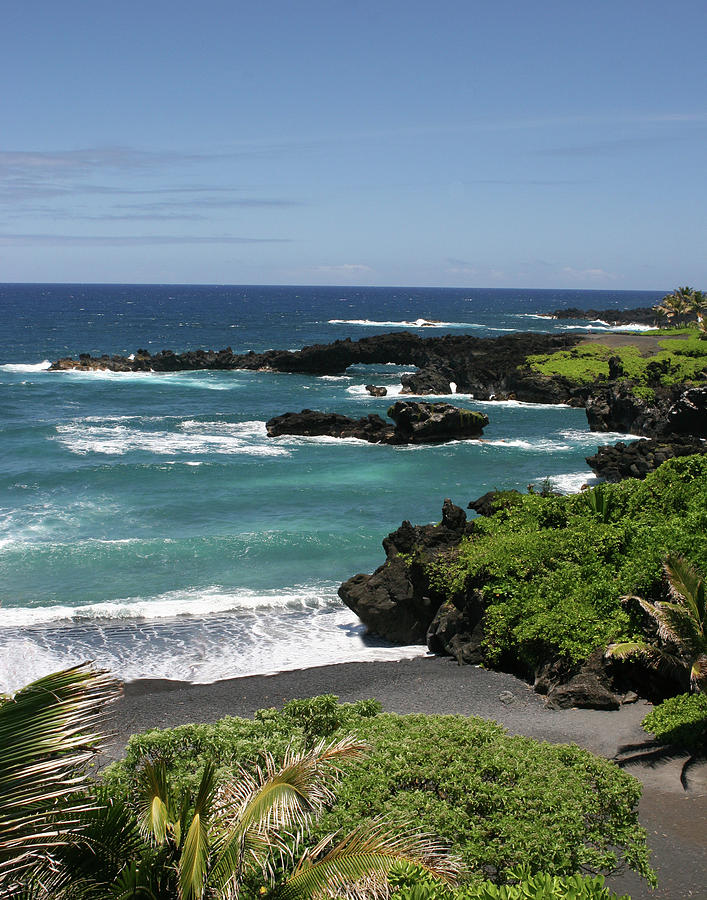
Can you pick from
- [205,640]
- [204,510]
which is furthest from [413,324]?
[205,640]

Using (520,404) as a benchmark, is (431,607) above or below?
below

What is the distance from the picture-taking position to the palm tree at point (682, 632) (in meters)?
12.9

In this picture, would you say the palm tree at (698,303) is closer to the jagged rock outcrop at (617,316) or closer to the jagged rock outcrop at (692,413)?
the jagged rock outcrop at (617,316)

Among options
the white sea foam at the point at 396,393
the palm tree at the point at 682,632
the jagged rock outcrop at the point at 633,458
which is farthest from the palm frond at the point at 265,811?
the white sea foam at the point at 396,393

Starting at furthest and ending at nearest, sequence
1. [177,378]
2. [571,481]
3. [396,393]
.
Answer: [177,378], [396,393], [571,481]

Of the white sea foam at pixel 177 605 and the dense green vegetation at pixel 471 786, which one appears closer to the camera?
the dense green vegetation at pixel 471 786

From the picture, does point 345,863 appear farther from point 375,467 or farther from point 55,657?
point 375,467

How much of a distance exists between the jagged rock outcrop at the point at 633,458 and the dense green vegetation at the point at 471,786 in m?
27.7

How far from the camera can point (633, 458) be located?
3794 centimetres

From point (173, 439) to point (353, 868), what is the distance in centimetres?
4350

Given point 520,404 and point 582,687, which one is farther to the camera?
point 520,404

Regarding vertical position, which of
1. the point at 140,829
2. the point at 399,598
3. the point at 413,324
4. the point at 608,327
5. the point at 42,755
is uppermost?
the point at 608,327

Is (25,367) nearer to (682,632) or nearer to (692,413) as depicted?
(692,413)

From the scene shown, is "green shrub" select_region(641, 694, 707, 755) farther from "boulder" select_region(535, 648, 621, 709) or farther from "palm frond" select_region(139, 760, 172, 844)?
"palm frond" select_region(139, 760, 172, 844)
